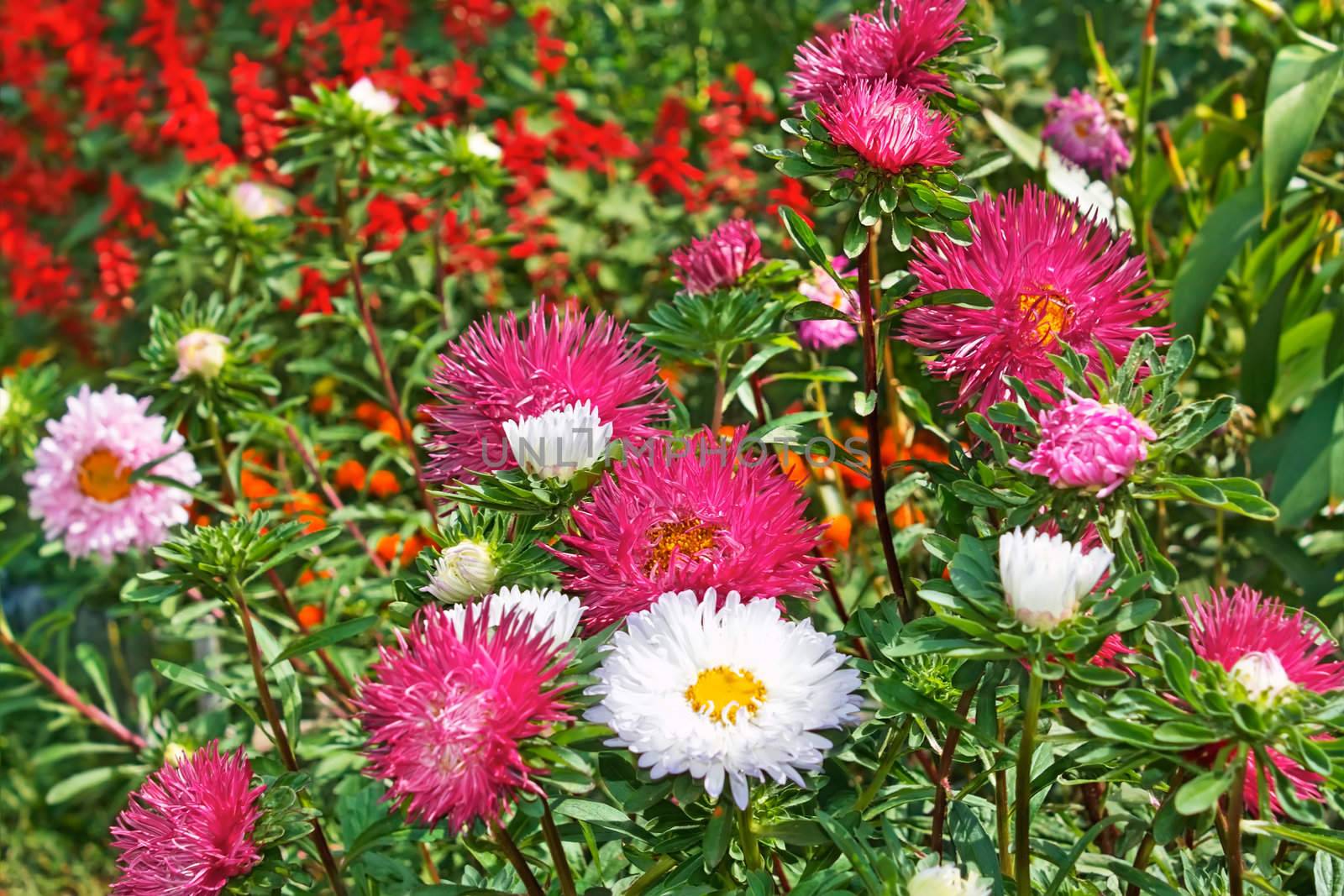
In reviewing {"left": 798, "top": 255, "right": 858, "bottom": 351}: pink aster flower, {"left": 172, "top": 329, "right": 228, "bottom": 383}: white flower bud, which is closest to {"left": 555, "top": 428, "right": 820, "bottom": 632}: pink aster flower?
{"left": 798, "top": 255, "right": 858, "bottom": 351}: pink aster flower

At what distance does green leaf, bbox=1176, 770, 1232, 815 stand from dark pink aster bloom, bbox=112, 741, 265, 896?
650mm

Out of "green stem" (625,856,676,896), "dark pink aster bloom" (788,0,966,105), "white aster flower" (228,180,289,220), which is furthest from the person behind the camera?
"white aster flower" (228,180,289,220)

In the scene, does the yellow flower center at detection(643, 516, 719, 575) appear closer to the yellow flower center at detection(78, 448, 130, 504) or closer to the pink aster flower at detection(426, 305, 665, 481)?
the pink aster flower at detection(426, 305, 665, 481)

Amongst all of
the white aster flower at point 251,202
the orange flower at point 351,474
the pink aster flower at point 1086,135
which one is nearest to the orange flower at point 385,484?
the orange flower at point 351,474

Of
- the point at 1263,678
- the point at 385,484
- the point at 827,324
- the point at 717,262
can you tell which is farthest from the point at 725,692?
the point at 385,484

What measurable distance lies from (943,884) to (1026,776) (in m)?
0.09

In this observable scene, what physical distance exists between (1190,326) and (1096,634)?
98 centimetres

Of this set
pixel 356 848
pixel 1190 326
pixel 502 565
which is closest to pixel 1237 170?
pixel 1190 326

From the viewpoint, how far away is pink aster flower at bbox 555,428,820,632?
0.85 m

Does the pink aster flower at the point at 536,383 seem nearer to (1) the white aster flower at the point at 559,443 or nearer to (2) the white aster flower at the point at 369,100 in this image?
(1) the white aster flower at the point at 559,443

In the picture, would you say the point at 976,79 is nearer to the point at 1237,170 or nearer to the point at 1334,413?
the point at 1334,413

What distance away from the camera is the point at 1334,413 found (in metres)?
1.53

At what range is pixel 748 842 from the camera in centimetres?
83

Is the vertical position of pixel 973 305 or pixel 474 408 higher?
pixel 973 305
